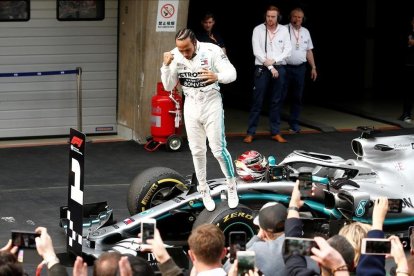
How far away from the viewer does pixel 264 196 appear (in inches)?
470

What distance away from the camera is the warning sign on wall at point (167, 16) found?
56.7 feet

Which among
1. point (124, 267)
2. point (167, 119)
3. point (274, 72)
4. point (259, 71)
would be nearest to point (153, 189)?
point (167, 119)

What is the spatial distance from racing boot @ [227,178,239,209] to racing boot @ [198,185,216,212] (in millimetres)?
180

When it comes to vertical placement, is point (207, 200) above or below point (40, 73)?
below

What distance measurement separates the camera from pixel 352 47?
24.2m

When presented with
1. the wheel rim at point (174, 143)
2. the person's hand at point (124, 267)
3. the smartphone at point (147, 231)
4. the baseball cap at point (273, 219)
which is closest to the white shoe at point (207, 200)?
the baseball cap at point (273, 219)

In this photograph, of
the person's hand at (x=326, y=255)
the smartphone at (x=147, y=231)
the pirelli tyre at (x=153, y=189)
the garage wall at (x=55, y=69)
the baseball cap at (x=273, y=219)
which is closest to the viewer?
the person's hand at (x=326, y=255)

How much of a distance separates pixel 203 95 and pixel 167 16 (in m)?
5.82

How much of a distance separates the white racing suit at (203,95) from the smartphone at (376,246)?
5.14 meters

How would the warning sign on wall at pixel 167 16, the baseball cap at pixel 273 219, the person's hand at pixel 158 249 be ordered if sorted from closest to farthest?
the person's hand at pixel 158 249
the baseball cap at pixel 273 219
the warning sign on wall at pixel 167 16

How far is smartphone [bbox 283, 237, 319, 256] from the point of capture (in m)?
6.40

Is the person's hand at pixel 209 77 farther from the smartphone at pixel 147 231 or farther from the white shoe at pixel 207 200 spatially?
the smartphone at pixel 147 231

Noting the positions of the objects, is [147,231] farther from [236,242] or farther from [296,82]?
[296,82]

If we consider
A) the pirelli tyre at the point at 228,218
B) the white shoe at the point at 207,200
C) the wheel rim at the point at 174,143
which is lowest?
the wheel rim at the point at 174,143
